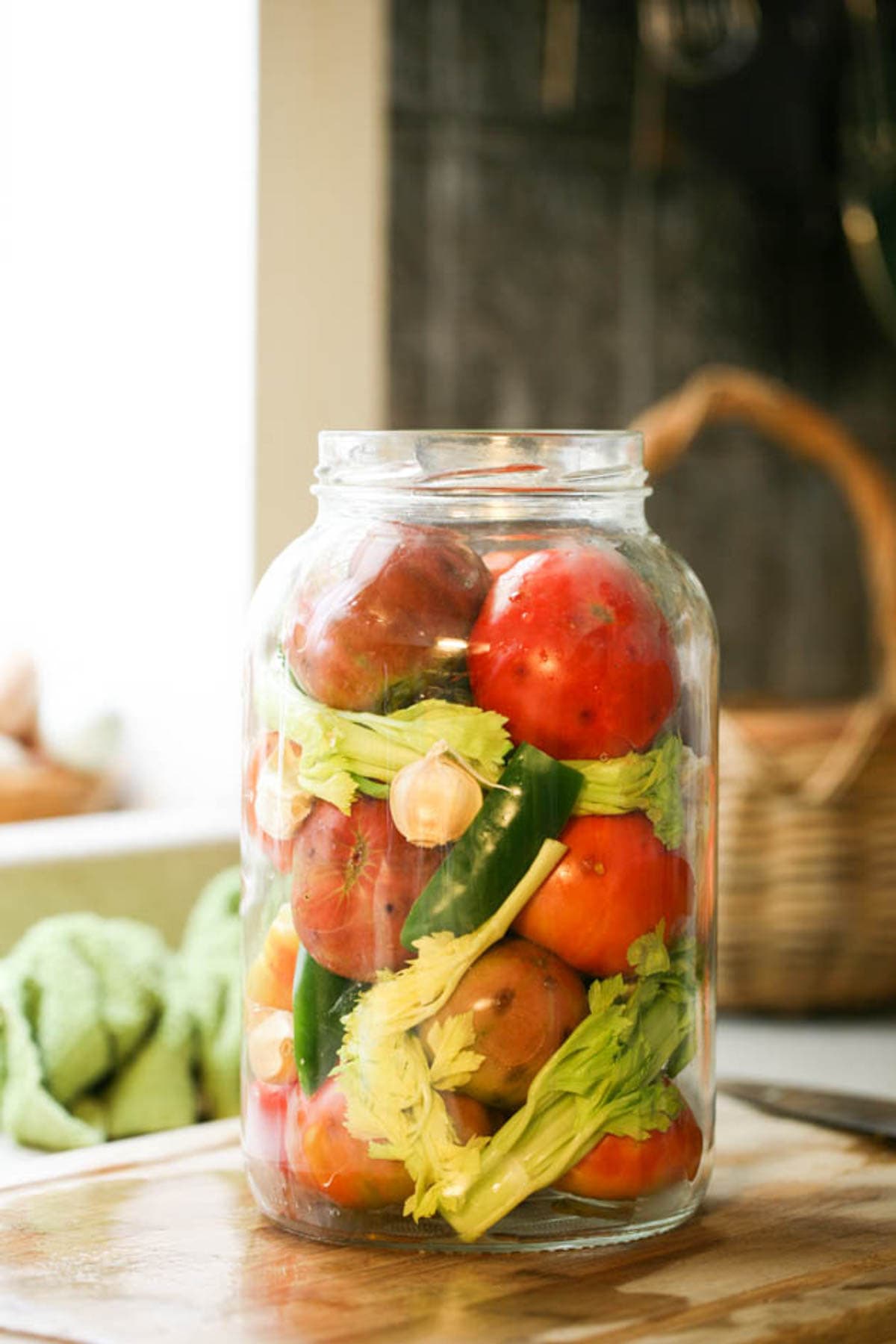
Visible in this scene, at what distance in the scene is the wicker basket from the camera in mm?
1122

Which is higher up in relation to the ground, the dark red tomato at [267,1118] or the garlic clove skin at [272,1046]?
the garlic clove skin at [272,1046]

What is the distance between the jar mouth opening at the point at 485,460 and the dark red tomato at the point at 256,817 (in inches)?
3.9

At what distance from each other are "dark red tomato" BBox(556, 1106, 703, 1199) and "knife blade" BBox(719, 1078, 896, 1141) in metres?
0.17

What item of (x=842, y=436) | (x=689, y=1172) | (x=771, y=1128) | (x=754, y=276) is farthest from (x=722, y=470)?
(x=689, y=1172)

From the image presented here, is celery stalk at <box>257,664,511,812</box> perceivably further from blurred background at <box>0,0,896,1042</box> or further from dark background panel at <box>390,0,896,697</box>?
dark background panel at <box>390,0,896,697</box>

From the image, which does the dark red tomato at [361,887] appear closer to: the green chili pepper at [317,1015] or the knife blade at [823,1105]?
the green chili pepper at [317,1015]

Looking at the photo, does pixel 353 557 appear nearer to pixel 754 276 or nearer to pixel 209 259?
pixel 209 259

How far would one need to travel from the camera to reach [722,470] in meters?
2.13

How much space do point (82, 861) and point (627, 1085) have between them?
530 millimetres

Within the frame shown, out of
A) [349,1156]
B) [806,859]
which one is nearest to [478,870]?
[349,1156]

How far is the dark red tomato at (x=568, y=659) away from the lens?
23.8 inches

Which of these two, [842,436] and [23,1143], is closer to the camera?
[23,1143]

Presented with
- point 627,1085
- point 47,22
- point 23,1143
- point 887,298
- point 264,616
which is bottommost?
point 23,1143

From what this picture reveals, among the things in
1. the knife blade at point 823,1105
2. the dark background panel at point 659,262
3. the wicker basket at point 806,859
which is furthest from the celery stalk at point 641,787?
the dark background panel at point 659,262
